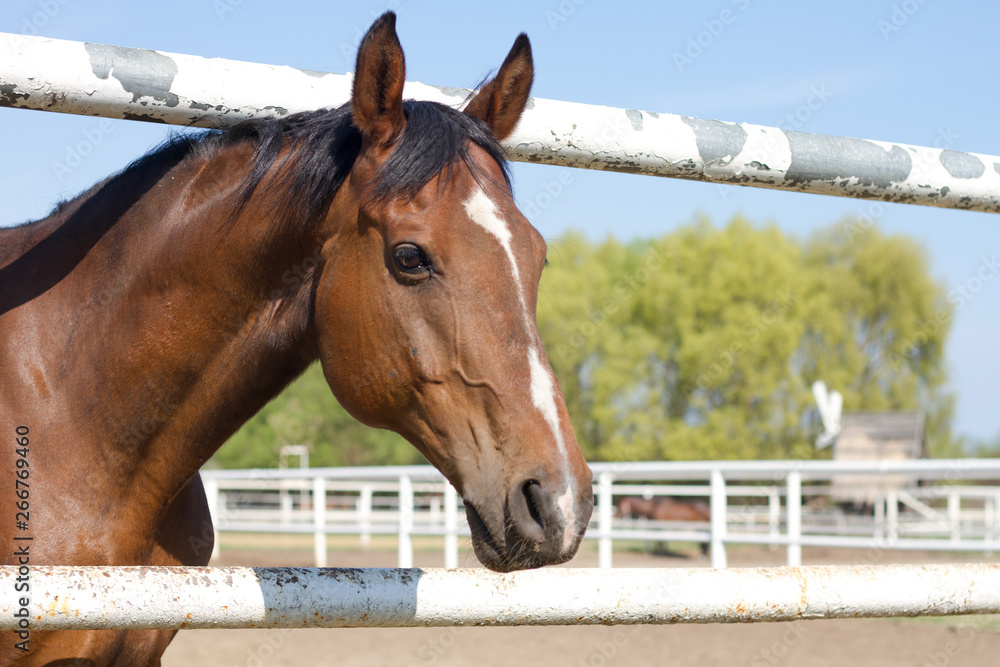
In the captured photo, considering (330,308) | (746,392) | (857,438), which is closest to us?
(330,308)

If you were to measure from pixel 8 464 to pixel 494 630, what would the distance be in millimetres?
6892

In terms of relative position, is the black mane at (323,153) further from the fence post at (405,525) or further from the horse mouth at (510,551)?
the fence post at (405,525)

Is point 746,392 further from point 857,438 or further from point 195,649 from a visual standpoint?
point 195,649

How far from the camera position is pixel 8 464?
1.89 m

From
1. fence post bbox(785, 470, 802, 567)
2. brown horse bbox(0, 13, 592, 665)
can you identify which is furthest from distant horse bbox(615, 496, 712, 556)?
brown horse bbox(0, 13, 592, 665)

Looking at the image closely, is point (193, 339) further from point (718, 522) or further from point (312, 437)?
point (312, 437)

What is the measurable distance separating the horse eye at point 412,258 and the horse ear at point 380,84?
0.29 metres

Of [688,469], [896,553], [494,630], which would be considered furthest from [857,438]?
[494,630]

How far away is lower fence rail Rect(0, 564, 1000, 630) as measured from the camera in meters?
1.17

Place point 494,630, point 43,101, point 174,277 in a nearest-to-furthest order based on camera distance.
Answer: point 43,101, point 174,277, point 494,630

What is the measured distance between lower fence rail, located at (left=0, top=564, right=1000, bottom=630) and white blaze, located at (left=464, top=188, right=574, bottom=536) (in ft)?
0.38

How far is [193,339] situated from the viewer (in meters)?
2.00

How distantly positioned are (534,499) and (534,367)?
0.83 feet

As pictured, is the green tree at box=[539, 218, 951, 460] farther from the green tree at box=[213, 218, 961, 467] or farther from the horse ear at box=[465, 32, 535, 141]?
the horse ear at box=[465, 32, 535, 141]
